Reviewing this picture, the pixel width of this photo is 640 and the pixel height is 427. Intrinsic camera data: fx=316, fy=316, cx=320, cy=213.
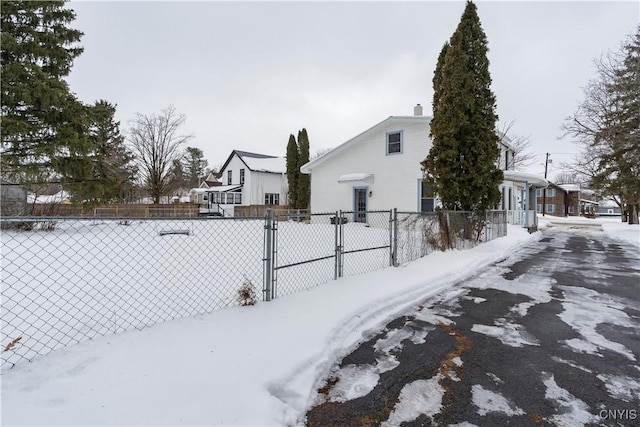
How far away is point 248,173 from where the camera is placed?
3316 cm

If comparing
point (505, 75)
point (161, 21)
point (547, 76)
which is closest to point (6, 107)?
point (161, 21)

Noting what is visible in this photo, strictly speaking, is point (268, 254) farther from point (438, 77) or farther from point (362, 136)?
point (362, 136)

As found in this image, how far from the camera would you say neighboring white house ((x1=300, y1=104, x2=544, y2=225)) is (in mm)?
15484

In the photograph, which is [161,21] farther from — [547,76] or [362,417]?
[547,76]

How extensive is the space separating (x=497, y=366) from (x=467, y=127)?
8.92 m

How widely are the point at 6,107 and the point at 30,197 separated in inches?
183

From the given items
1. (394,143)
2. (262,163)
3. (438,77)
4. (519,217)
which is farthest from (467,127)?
(262,163)

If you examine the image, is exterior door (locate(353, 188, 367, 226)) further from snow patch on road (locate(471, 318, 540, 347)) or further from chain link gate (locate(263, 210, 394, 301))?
snow patch on road (locate(471, 318, 540, 347))

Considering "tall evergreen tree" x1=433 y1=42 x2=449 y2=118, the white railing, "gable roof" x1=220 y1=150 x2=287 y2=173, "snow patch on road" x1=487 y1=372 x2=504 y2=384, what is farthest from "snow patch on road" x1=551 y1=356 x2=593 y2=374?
"gable roof" x1=220 y1=150 x2=287 y2=173

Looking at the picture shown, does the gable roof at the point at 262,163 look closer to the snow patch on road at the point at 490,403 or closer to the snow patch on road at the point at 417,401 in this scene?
the snow patch on road at the point at 417,401

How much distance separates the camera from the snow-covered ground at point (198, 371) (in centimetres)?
208

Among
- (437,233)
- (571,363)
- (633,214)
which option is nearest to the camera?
(571,363)

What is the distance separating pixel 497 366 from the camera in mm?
3133

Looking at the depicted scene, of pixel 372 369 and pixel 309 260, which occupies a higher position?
pixel 309 260
